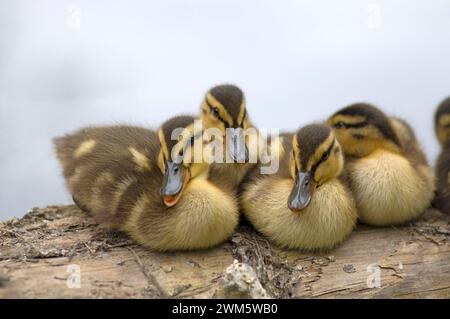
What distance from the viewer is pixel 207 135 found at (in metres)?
2.13

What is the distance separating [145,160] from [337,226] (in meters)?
0.65

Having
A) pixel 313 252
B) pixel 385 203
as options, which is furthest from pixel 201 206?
pixel 385 203

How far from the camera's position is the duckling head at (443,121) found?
268 centimetres

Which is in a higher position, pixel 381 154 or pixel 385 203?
pixel 381 154

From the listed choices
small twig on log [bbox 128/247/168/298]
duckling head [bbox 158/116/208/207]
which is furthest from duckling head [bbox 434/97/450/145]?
small twig on log [bbox 128/247/168/298]

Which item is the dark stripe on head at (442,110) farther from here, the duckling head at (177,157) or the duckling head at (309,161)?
the duckling head at (177,157)

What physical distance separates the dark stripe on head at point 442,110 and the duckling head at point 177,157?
1.23 metres

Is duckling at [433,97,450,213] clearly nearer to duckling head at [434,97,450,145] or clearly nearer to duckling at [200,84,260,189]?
duckling head at [434,97,450,145]

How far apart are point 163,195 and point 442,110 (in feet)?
4.68

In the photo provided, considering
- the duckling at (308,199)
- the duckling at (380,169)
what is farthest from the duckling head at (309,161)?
the duckling at (380,169)

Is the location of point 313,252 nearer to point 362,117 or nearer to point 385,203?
point 385,203

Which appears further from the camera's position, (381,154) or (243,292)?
(381,154)

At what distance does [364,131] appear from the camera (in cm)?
221
